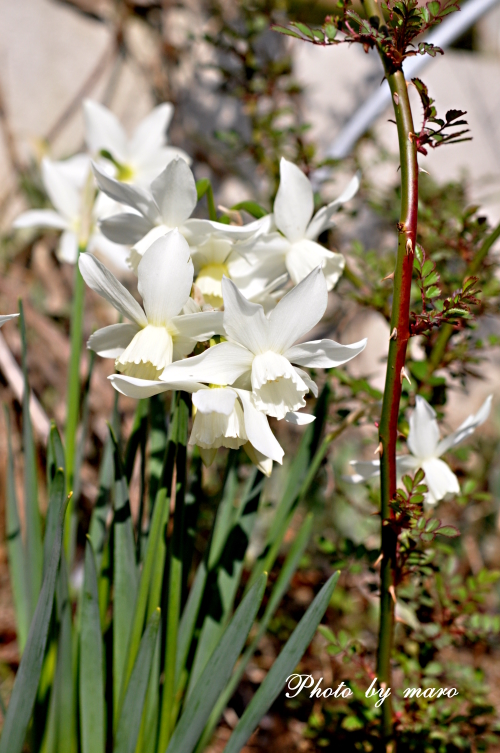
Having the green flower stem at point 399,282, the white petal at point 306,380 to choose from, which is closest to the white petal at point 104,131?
the green flower stem at point 399,282

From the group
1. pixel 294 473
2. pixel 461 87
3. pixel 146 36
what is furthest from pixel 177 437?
pixel 461 87

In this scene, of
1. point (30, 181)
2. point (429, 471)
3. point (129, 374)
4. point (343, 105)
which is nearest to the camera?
point (129, 374)

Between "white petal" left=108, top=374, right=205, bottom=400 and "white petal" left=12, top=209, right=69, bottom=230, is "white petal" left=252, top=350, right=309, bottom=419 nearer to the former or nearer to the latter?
"white petal" left=108, top=374, right=205, bottom=400

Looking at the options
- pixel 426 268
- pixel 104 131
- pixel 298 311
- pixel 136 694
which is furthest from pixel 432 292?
pixel 104 131

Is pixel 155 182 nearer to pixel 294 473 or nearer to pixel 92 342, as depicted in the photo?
pixel 92 342

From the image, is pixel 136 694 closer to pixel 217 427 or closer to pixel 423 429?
pixel 217 427

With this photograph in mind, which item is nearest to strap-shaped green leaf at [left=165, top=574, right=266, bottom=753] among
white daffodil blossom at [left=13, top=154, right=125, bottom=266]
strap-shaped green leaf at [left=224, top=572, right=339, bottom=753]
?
strap-shaped green leaf at [left=224, top=572, right=339, bottom=753]

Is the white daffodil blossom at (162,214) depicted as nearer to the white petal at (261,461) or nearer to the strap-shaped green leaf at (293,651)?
the white petal at (261,461)
